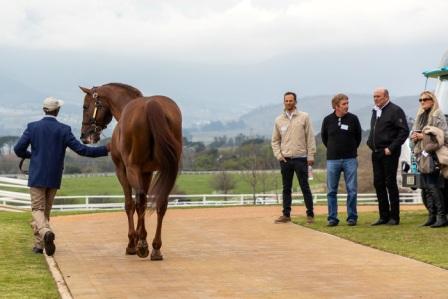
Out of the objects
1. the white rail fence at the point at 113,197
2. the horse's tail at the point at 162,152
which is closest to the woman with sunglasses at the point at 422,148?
the horse's tail at the point at 162,152

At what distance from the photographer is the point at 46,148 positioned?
453 inches

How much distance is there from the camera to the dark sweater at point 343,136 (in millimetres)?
14469

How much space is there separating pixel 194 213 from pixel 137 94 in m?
6.36

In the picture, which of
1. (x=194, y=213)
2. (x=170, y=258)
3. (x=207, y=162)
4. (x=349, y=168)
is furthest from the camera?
(x=207, y=162)

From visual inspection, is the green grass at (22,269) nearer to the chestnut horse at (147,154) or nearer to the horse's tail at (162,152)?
the chestnut horse at (147,154)

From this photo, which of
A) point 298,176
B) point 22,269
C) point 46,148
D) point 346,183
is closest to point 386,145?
point 346,183

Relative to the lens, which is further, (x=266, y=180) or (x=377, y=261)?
(x=266, y=180)

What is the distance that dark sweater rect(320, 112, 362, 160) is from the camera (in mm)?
14469

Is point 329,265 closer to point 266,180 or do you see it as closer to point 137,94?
point 137,94

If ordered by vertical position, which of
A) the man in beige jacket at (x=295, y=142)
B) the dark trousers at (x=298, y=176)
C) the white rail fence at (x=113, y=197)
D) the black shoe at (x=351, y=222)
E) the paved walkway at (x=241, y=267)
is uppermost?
the man in beige jacket at (x=295, y=142)

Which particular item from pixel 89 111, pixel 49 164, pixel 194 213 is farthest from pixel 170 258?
pixel 194 213

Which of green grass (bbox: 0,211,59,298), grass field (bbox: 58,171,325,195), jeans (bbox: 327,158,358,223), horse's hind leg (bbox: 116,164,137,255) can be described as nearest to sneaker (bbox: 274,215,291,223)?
jeans (bbox: 327,158,358,223)

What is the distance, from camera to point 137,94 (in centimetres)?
1229

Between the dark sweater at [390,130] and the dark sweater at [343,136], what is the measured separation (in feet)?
1.24
